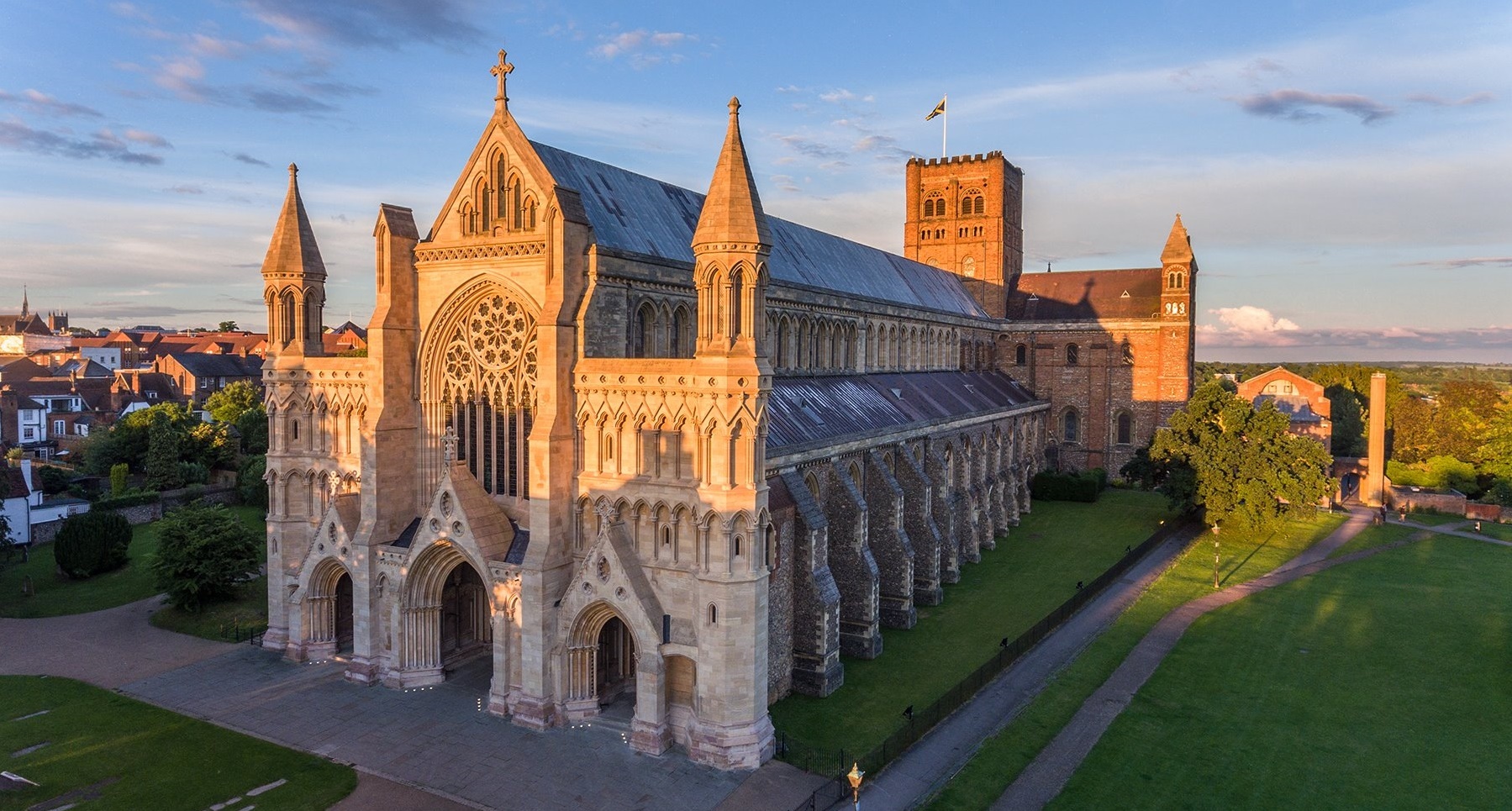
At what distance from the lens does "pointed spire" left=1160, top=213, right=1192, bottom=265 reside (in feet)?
211

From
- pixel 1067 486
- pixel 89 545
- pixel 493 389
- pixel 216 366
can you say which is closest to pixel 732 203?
pixel 493 389

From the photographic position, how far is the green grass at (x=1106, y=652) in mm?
21969

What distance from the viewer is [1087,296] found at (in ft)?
229

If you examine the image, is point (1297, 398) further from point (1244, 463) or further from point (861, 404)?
point (861, 404)

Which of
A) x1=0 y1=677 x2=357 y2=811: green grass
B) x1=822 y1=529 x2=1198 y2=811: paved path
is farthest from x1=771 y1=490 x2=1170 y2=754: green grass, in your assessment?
x1=0 y1=677 x2=357 y2=811: green grass

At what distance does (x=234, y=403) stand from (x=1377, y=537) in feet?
282

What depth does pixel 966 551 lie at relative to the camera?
43.1 metres

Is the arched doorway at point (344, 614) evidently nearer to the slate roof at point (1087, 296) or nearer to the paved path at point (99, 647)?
the paved path at point (99, 647)

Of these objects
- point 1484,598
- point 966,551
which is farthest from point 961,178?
point 1484,598

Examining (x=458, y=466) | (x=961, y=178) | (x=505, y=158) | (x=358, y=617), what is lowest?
(x=358, y=617)

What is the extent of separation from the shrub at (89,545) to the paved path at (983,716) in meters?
38.8

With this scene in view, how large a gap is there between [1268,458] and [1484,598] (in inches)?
439

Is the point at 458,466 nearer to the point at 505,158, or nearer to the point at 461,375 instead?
the point at 461,375

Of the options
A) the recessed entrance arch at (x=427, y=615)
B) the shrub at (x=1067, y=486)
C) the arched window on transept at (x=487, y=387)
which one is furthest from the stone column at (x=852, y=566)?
the shrub at (x=1067, y=486)
